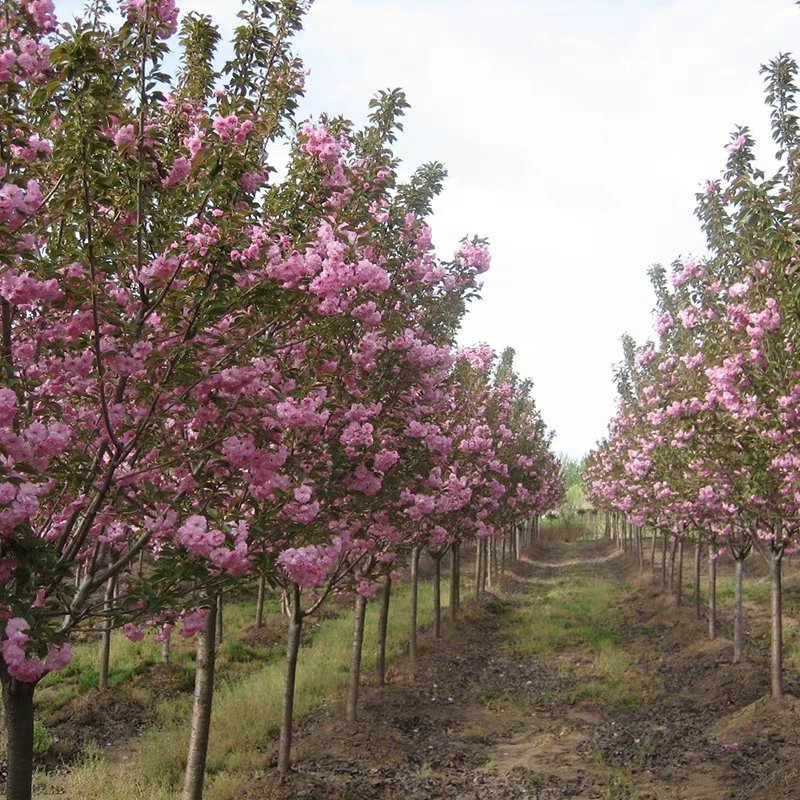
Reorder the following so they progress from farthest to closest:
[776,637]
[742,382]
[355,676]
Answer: [776,637]
[355,676]
[742,382]

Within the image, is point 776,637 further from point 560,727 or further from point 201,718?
point 201,718

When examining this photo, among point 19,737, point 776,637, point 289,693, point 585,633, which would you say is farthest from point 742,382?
point 585,633

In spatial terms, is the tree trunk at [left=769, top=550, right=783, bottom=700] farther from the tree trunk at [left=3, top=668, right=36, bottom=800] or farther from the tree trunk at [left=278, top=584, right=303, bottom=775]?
the tree trunk at [left=3, top=668, right=36, bottom=800]

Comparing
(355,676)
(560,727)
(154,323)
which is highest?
(154,323)

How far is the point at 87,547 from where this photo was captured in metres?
5.81

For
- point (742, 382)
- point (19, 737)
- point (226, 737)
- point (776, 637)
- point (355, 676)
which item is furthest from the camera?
point (776, 637)

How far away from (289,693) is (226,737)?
211 centimetres

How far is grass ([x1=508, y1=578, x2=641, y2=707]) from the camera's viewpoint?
1346cm

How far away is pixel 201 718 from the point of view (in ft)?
23.0

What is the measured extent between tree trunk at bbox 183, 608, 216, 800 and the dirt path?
1.24 m

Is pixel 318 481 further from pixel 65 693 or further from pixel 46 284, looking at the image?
pixel 65 693

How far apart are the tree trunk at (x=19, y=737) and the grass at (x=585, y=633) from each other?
10.2 meters

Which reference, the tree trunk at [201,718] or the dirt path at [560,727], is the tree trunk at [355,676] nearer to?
the dirt path at [560,727]

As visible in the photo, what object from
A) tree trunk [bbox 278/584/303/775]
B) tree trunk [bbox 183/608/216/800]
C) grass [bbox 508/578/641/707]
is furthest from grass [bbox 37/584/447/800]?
grass [bbox 508/578/641/707]
